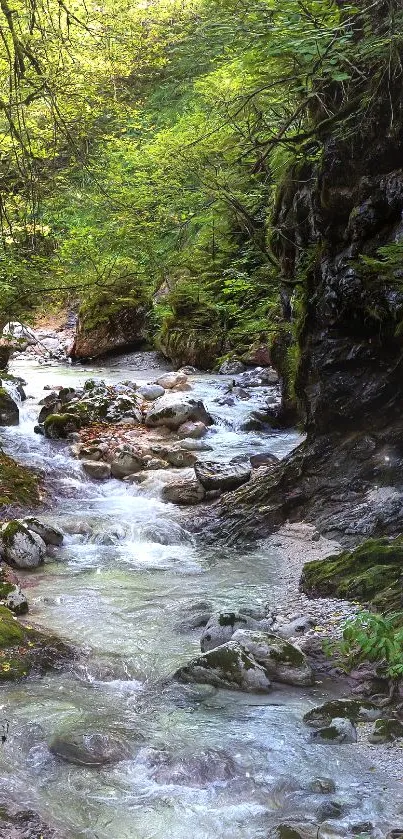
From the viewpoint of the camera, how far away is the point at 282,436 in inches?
429

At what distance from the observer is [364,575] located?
17.9ft

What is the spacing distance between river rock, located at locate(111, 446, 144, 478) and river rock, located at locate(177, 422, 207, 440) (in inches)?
47.8

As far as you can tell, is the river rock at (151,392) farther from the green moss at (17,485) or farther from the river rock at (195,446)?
the green moss at (17,485)

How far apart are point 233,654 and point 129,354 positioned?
14148 mm

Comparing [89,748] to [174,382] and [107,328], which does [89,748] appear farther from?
[107,328]

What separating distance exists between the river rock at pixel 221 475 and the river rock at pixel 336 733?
487cm

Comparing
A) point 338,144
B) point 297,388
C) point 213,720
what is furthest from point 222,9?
point 213,720

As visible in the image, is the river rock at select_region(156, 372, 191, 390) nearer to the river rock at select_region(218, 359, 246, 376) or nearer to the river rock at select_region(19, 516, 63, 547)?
the river rock at select_region(218, 359, 246, 376)

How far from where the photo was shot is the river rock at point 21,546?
668 cm

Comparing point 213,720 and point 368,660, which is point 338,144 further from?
point 213,720

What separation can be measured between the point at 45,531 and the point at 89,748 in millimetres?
3850

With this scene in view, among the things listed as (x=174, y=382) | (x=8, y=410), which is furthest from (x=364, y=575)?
(x=174, y=382)

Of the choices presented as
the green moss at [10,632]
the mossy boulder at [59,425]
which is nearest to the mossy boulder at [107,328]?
the mossy boulder at [59,425]

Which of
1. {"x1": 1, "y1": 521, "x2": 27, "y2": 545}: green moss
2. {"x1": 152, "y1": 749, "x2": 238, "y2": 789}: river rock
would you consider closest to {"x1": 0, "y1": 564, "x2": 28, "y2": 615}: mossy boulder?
{"x1": 1, "y1": 521, "x2": 27, "y2": 545}: green moss
